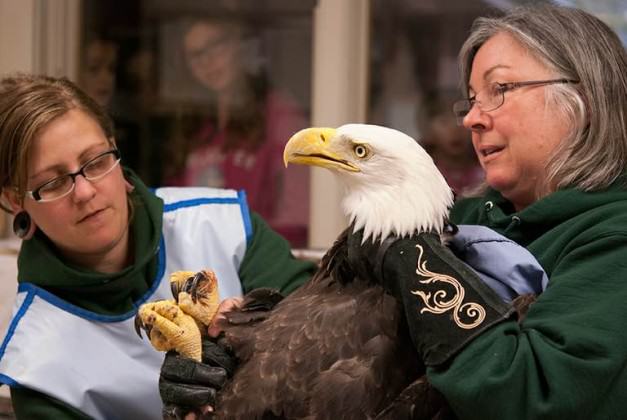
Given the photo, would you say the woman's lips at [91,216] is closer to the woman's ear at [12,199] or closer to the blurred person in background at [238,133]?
the woman's ear at [12,199]

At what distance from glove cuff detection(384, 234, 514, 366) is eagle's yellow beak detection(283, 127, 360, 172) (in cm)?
16

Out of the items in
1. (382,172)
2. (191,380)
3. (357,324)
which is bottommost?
(191,380)

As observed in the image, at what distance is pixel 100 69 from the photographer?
3.54 m

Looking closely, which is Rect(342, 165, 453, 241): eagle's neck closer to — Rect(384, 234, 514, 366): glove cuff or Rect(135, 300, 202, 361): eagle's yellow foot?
Rect(384, 234, 514, 366): glove cuff

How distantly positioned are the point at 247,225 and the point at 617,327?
113 cm

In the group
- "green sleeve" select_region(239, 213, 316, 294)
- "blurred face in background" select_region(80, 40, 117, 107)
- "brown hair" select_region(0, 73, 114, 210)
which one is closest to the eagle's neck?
"green sleeve" select_region(239, 213, 316, 294)

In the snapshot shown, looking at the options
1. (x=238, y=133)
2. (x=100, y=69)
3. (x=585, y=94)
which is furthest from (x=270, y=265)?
(x=100, y=69)

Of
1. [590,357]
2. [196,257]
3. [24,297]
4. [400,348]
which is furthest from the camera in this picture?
[196,257]

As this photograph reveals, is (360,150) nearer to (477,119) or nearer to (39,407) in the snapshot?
(477,119)

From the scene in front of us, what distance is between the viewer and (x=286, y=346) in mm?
1471

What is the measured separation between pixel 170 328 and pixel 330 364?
0.84 feet

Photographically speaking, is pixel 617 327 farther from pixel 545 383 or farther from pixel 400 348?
pixel 400 348

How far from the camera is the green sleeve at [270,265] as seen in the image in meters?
2.16

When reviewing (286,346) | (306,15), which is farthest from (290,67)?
(286,346)
